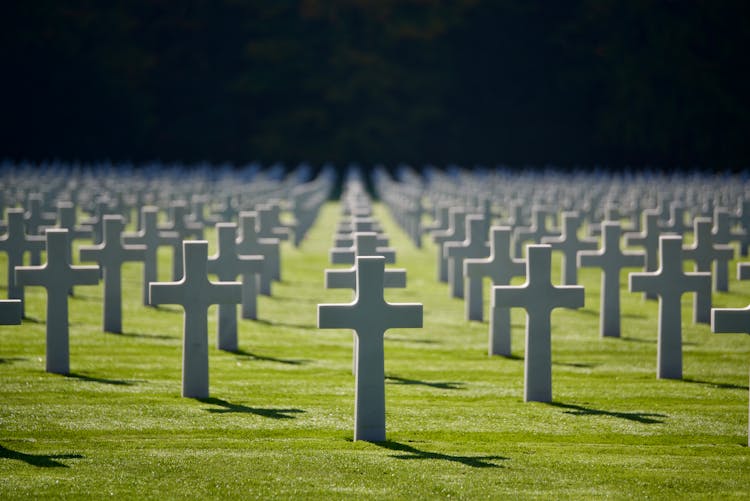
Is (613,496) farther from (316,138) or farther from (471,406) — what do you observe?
(316,138)

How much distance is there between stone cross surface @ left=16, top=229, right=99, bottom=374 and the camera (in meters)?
10.7

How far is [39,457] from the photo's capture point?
7984 mm

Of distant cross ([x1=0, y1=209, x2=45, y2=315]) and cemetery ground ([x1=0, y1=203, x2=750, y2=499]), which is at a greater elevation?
distant cross ([x1=0, y1=209, x2=45, y2=315])

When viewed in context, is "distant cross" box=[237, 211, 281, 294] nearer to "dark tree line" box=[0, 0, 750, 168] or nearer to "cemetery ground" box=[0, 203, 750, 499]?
"cemetery ground" box=[0, 203, 750, 499]

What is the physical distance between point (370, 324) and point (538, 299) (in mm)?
1844

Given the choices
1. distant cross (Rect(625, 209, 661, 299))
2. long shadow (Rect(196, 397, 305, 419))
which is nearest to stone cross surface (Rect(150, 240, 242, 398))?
long shadow (Rect(196, 397, 305, 419))

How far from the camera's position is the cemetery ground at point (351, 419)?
7.43 metres

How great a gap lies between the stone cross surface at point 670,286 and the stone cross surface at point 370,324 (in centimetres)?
301

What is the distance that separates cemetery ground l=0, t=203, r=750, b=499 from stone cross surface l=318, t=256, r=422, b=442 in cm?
23

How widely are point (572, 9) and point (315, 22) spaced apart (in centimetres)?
1482

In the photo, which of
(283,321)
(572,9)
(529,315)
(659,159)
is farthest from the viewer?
(572,9)

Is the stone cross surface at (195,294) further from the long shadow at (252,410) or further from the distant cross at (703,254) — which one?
the distant cross at (703,254)

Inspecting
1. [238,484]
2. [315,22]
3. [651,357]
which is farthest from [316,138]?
[238,484]

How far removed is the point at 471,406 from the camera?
993 centimetres
